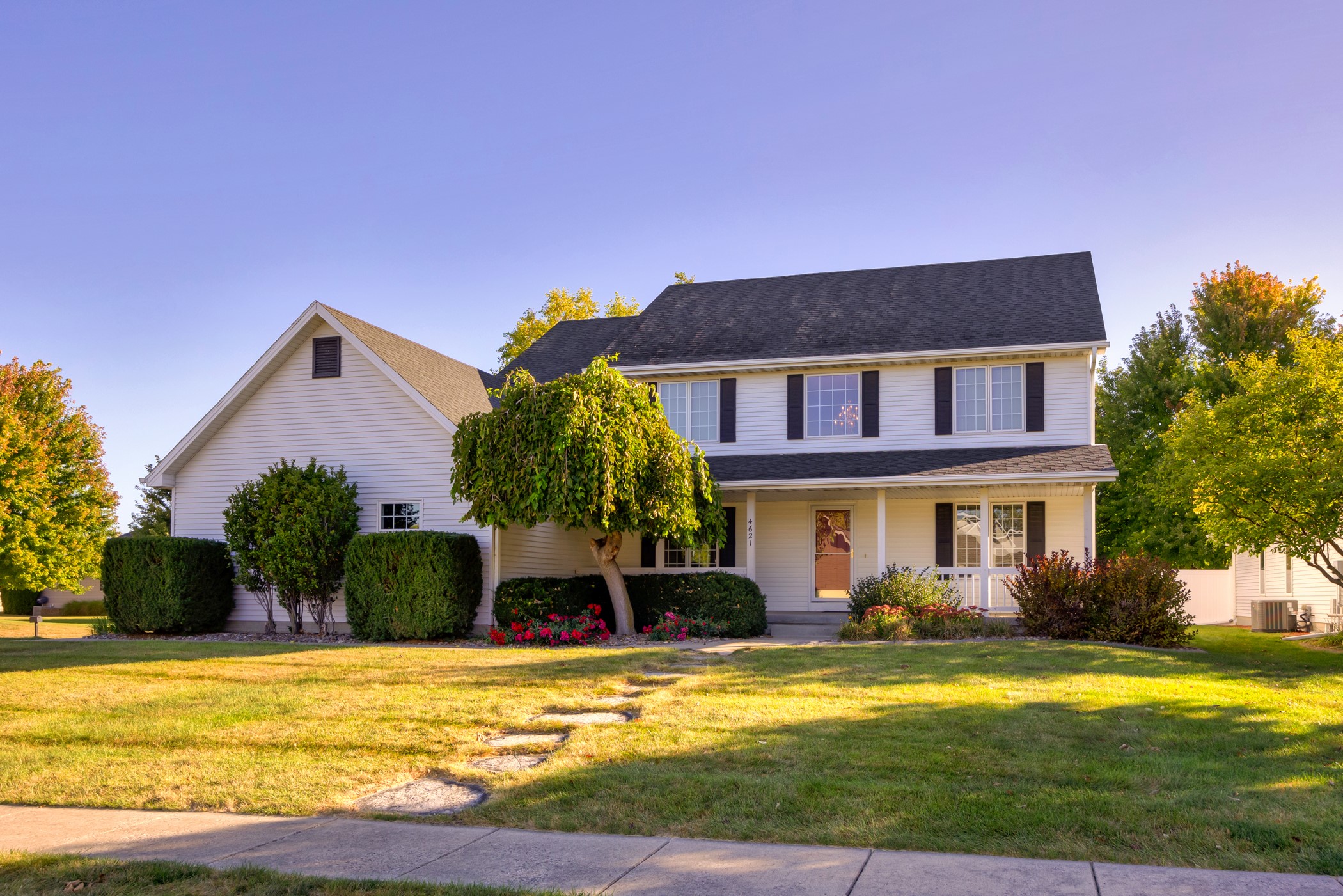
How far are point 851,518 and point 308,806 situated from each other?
48.6 feet

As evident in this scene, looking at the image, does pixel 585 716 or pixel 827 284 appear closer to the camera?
pixel 585 716

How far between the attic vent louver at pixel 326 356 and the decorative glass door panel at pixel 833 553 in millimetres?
9751

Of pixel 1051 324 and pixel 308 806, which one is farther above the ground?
pixel 1051 324

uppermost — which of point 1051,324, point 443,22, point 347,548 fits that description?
point 443,22

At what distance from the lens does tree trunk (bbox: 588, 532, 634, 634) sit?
1702 centimetres

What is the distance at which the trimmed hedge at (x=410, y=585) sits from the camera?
16016mm

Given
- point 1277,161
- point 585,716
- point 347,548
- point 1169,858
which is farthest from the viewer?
point 347,548

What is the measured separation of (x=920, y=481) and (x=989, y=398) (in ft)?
9.28

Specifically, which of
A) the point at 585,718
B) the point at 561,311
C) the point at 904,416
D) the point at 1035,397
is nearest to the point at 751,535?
the point at 904,416

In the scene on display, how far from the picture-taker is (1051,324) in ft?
61.9

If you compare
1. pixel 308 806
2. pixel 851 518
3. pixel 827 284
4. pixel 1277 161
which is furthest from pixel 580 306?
pixel 308 806

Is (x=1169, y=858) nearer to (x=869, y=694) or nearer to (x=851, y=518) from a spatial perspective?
(x=869, y=694)

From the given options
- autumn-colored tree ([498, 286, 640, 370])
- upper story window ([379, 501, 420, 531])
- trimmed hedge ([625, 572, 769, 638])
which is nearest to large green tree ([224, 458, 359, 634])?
upper story window ([379, 501, 420, 531])

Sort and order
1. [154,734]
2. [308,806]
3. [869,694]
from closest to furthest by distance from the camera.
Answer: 1. [308,806]
2. [154,734]
3. [869,694]
